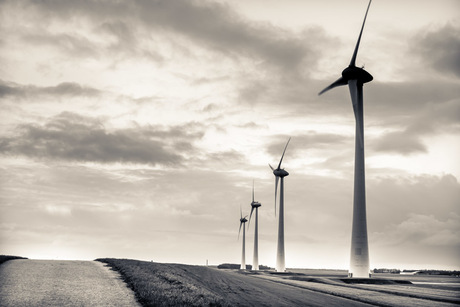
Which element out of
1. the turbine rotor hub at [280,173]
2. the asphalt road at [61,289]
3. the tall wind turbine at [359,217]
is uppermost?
the turbine rotor hub at [280,173]

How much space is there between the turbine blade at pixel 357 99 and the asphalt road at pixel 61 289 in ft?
154

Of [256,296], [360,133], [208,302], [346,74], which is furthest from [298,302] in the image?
[346,74]

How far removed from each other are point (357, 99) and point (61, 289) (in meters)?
58.1

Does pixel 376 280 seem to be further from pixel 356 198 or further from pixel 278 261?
pixel 278 261

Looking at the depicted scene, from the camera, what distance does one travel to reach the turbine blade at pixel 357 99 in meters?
70.9

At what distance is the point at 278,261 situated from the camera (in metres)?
118

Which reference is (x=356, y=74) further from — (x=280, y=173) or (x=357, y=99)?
(x=280, y=173)

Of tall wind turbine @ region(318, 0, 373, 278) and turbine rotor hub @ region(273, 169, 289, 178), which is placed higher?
turbine rotor hub @ region(273, 169, 289, 178)

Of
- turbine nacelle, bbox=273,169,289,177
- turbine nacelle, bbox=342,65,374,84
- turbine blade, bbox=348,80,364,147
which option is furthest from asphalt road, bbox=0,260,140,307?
turbine nacelle, bbox=273,169,289,177

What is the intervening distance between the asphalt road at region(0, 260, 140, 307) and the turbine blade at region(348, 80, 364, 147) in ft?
154

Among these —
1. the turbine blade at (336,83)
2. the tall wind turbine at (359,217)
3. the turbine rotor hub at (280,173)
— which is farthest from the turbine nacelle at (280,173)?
the tall wind turbine at (359,217)

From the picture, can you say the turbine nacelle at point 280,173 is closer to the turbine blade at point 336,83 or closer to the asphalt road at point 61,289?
the turbine blade at point 336,83

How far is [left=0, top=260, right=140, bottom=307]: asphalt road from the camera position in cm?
2491

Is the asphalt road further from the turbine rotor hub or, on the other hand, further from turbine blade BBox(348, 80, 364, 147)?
the turbine rotor hub
